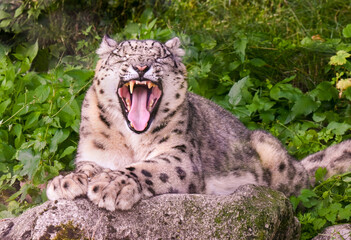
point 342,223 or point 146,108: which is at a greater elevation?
point 146,108

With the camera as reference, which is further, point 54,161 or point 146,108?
point 54,161

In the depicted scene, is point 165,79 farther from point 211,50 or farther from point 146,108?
point 211,50

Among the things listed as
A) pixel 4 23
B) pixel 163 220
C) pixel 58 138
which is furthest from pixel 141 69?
pixel 4 23

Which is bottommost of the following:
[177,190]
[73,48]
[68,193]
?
[73,48]

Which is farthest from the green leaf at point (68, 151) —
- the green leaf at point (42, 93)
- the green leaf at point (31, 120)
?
the green leaf at point (42, 93)

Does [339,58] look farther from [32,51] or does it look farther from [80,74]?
[32,51]

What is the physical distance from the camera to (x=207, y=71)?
285 inches

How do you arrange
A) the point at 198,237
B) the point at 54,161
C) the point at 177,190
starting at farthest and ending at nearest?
the point at 54,161, the point at 177,190, the point at 198,237

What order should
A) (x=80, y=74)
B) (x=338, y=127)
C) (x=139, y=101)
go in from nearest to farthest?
(x=139, y=101) → (x=80, y=74) → (x=338, y=127)

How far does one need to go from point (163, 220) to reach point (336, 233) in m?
1.48

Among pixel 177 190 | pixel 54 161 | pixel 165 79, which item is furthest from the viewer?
pixel 54 161

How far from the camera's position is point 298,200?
205 inches

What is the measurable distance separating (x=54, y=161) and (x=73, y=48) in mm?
3093

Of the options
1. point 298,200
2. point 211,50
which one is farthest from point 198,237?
point 211,50
